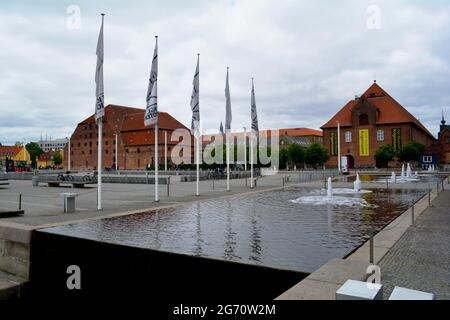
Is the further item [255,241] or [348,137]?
[348,137]

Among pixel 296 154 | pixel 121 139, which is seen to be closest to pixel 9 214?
pixel 296 154

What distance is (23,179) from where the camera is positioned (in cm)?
5300

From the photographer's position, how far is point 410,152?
247ft

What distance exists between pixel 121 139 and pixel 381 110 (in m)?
74.6

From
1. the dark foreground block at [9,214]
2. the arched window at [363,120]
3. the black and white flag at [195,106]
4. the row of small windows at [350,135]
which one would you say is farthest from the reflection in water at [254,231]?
the arched window at [363,120]

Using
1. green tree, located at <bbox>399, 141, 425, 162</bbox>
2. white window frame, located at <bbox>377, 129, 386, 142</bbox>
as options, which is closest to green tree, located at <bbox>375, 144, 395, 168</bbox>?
green tree, located at <bbox>399, 141, 425, 162</bbox>

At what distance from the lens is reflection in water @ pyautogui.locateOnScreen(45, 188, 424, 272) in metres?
8.01

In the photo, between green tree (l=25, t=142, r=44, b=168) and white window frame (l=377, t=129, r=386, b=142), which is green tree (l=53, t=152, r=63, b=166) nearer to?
green tree (l=25, t=142, r=44, b=168)

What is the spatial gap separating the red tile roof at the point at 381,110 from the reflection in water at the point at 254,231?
7625cm

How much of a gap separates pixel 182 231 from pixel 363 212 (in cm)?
735

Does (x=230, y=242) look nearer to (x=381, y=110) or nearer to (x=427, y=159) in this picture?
(x=427, y=159)

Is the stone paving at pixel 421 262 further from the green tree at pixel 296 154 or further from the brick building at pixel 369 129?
the green tree at pixel 296 154
